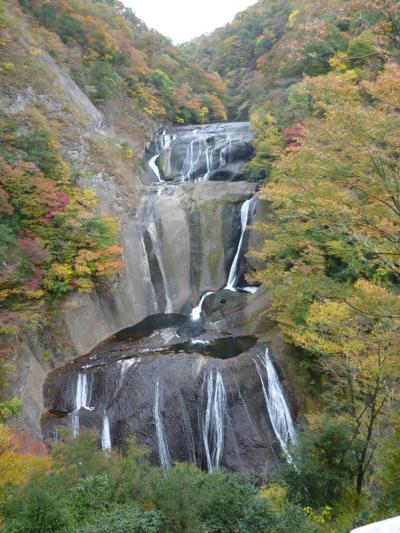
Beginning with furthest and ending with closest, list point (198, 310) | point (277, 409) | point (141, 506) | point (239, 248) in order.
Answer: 1. point (239, 248)
2. point (198, 310)
3. point (277, 409)
4. point (141, 506)

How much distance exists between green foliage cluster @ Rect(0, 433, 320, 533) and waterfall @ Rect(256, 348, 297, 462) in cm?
498

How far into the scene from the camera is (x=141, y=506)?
542 cm

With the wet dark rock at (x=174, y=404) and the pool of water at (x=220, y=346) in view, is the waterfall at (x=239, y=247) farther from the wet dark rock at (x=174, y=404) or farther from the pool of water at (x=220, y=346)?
the wet dark rock at (x=174, y=404)

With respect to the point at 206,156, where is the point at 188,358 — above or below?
below

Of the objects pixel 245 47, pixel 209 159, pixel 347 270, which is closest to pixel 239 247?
pixel 347 270

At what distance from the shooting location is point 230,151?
2353 centimetres

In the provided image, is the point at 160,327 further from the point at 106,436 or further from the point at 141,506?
the point at 141,506

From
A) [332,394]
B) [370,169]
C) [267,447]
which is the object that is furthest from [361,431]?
[370,169]

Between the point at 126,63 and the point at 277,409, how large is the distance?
981 inches

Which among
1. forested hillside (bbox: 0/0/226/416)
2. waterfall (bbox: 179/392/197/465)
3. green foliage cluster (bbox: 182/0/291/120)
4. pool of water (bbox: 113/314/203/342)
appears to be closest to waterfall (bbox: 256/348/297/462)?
waterfall (bbox: 179/392/197/465)

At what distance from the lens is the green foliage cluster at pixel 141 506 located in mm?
4688

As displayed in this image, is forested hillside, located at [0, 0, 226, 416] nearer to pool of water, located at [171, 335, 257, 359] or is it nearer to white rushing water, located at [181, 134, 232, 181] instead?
white rushing water, located at [181, 134, 232, 181]

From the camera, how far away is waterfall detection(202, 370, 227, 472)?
10219 mm

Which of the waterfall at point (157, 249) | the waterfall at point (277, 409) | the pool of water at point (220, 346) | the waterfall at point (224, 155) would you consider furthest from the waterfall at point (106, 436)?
the waterfall at point (224, 155)
